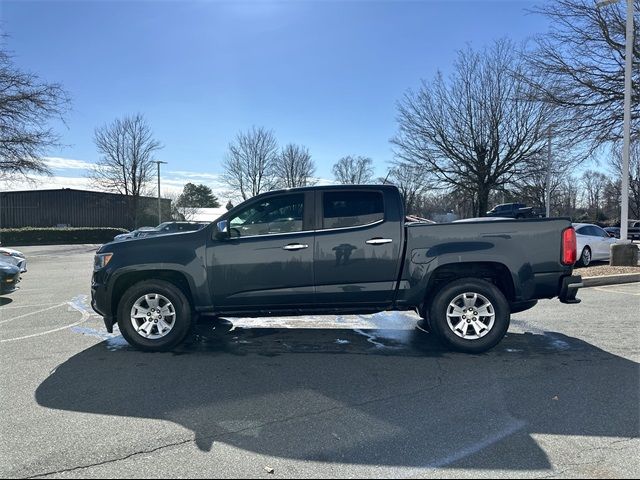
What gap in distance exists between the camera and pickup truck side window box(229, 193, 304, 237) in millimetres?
5473

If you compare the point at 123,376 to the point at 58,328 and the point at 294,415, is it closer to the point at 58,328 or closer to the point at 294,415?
the point at 294,415

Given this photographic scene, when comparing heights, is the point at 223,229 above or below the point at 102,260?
above

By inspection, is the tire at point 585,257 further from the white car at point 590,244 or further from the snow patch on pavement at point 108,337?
the snow patch on pavement at point 108,337

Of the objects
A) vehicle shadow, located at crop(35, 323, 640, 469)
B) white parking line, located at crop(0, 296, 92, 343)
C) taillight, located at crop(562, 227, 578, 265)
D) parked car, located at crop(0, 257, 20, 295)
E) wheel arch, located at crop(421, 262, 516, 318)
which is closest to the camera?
vehicle shadow, located at crop(35, 323, 640, 469)

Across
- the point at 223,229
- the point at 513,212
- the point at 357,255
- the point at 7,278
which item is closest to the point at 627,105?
the point at 513,212

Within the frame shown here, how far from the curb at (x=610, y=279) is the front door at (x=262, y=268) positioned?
27.1 ft

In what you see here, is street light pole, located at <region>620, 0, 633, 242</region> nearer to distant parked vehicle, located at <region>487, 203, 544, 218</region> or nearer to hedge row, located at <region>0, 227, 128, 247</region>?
distant parked vehicle, located at <region>487, 203, 544, 218</region>

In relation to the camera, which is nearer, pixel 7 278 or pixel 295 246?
pixel 295 246

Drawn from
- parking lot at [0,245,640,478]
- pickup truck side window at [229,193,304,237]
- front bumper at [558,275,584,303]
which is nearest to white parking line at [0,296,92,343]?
parking lot at [0,245,640,478]

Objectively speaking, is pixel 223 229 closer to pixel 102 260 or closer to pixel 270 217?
pixel 270 217

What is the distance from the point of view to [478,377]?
4.59m

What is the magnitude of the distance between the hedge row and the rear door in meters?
39.4

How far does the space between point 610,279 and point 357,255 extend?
8734 mm

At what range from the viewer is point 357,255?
5367 mm
